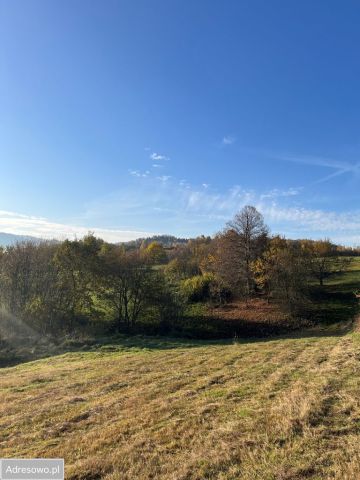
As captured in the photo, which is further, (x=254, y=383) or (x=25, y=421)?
(x=254, y=383)

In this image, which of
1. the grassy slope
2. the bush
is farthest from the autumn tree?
the grassy slope

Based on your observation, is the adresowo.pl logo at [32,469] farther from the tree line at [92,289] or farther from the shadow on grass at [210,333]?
the tree line at [92,289]

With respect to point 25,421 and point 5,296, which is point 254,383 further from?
point 5,296

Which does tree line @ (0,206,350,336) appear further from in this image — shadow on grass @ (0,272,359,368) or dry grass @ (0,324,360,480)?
dry grass @ (0,324,360,480)

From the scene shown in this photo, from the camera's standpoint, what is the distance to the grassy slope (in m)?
5.82

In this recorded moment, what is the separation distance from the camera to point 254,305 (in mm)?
49469

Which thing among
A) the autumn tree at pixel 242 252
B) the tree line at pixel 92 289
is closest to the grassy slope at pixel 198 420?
the tree line at pixel 92 289

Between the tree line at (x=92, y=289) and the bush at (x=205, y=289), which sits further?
the bush at (x=205, y=289)

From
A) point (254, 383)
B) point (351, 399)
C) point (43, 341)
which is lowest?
point (43, 341)

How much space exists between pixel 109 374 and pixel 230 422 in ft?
28.0

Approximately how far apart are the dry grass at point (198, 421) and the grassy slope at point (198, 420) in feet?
0.09

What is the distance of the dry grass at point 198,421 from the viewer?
19.1 feet

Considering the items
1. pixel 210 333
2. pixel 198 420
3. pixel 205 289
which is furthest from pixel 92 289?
pixel 198 420

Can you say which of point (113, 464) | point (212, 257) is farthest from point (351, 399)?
point (212, 257)
